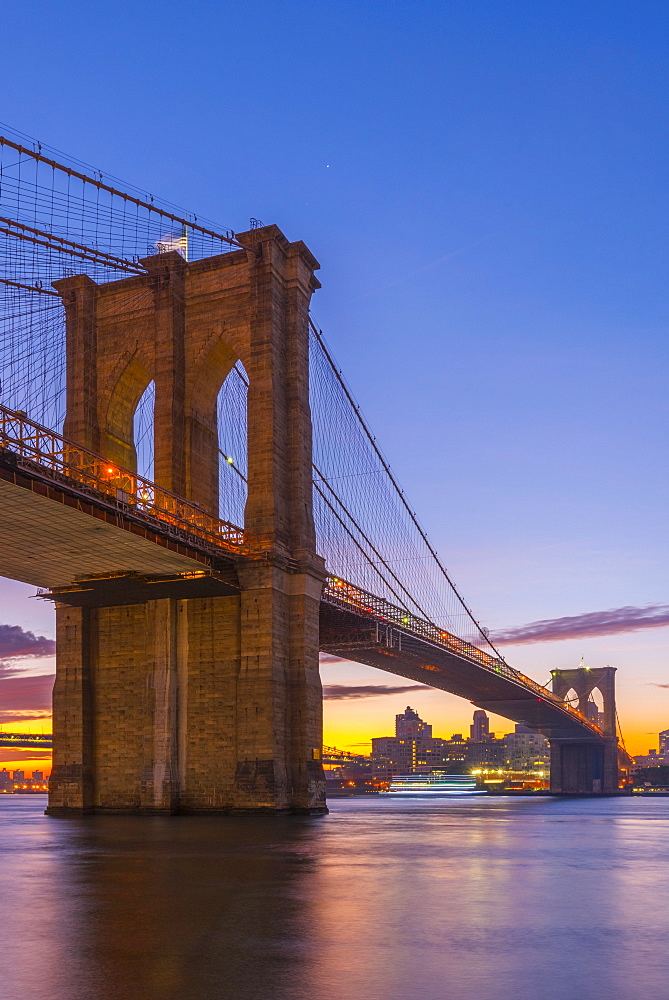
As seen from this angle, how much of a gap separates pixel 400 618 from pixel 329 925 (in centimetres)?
5712

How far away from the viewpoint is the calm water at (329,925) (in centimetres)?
926

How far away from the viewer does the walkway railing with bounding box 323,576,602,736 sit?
59.4 metres

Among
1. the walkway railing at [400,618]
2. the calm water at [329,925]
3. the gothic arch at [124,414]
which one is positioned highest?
the gothic arch at [124,414]

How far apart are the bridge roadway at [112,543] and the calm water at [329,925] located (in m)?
14.2

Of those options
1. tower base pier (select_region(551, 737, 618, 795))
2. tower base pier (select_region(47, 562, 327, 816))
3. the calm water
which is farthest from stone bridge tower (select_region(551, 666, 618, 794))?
the calm water

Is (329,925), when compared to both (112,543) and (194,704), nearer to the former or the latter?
(112,543)

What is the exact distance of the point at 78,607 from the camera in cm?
5059

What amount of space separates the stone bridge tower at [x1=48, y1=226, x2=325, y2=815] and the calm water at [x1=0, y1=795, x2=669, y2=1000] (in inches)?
832

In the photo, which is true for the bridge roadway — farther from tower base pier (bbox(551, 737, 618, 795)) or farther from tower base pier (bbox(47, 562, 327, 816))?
tower base pier (bbox(551, 737, 618, 795))

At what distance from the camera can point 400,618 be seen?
6944 cm

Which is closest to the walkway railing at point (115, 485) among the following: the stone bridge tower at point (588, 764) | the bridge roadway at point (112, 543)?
the bridge roadway at point (112, 543)

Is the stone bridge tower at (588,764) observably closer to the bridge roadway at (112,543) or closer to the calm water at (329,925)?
the bridge roadway at (112,543)

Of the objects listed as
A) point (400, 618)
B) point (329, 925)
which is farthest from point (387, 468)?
point (329, 925)

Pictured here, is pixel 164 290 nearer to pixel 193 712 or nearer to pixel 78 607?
pixel 78 607
